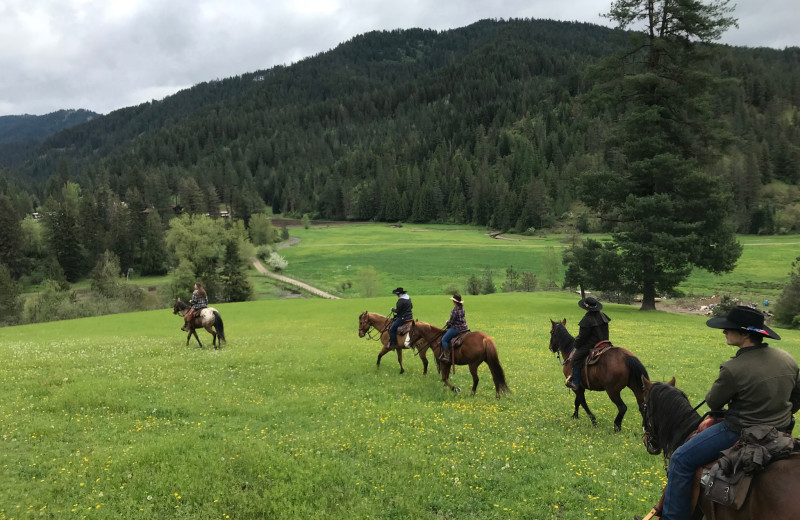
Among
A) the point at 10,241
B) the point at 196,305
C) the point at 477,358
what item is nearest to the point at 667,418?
the point at 477,358

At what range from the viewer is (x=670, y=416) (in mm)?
7652

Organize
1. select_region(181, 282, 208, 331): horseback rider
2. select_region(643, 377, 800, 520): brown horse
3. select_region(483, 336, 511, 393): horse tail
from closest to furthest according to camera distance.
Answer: select_region(643, 377, 800, 520): brown horse → select_region(483, 336, 511, 393): horse tail → select_region(181, 282, 208, 331): horseback rider

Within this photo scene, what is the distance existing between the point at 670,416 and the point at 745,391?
1.94 m

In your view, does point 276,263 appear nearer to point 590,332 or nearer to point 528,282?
point 528,282

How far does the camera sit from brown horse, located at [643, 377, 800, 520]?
543 cm

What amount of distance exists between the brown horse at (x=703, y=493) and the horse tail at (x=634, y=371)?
9.69ft

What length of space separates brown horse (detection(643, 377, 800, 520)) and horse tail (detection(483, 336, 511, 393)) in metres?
6.19

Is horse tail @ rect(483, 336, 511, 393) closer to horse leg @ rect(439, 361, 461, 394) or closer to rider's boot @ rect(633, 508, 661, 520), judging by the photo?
horse leg @ rect(439, 361, 461, 394)

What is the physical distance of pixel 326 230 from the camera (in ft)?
566

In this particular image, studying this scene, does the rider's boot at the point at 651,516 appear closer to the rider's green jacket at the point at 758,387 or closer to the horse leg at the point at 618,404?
the rider's green jacket at the point at 758,387

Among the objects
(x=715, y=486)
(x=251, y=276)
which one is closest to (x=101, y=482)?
(x=715, y=486)

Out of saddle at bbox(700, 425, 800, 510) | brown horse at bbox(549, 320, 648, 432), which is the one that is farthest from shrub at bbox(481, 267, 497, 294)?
saddle at bbox(700, 425, 800, 510)

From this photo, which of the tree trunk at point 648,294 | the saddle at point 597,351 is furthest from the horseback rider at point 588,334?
the tree trunk at point 648,294

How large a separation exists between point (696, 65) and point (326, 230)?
5841 inches
